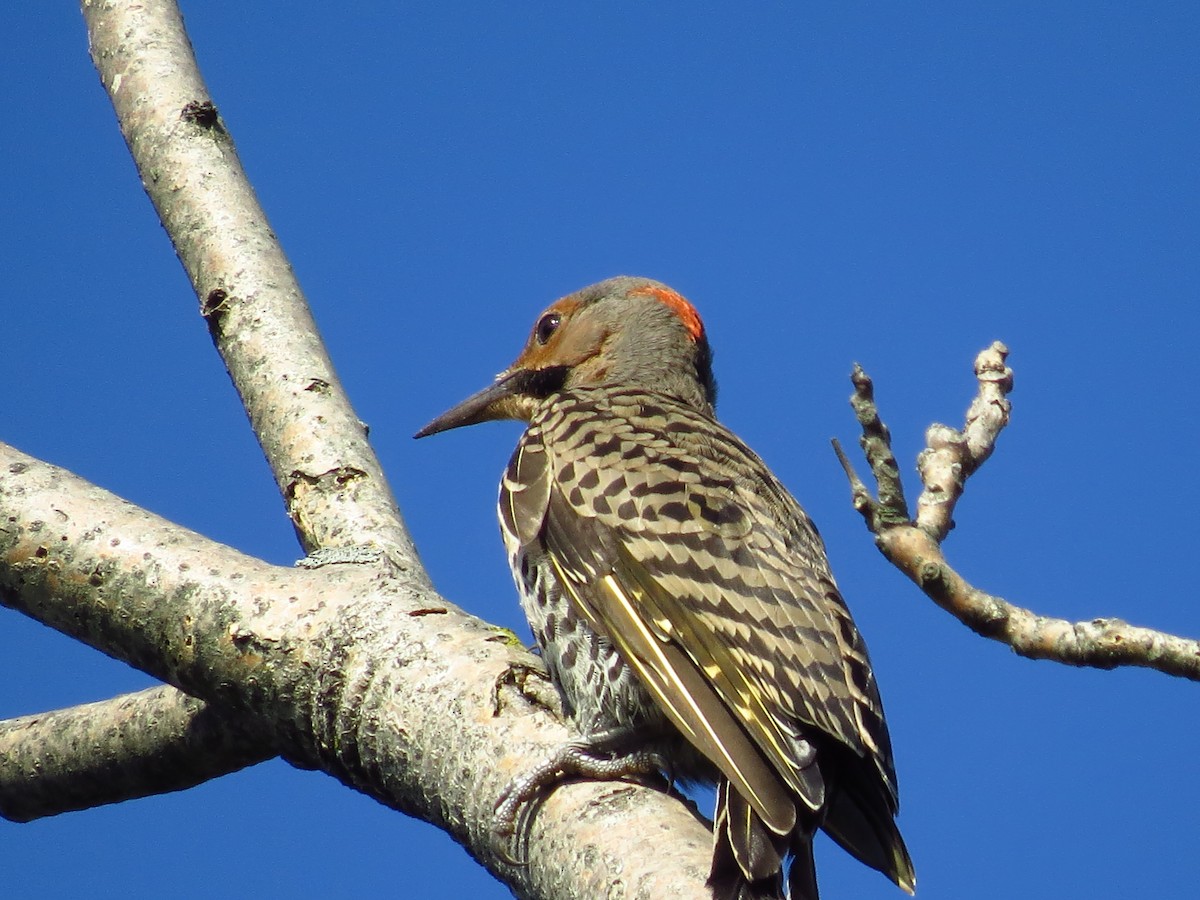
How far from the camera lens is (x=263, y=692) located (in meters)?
3.56

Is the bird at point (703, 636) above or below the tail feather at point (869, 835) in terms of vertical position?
above

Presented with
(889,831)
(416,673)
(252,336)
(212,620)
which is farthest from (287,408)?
(889,831)

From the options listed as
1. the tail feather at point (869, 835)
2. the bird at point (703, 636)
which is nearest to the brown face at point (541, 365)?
the bird at point (703, 636)

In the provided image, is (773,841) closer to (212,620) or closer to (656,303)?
(212,620)

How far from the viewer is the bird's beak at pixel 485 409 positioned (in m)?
6.04

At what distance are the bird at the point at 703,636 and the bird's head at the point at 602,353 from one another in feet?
2.73

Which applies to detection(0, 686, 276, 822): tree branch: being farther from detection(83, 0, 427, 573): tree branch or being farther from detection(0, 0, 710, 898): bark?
detection(83, 0, 427, 573): tree branch

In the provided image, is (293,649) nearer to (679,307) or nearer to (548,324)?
(548,324)

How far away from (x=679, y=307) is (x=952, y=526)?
263cm

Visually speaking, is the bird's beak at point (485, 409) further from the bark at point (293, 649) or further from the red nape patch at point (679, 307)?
the bark at point (293, 649)

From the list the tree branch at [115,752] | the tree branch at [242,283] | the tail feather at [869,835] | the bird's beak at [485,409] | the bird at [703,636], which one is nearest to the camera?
the bird at [703,636]

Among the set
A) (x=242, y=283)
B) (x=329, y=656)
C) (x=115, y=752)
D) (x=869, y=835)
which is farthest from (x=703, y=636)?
(x=242, y=283)

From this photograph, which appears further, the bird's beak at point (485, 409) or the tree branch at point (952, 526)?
the bird's beak at point (485, 409)

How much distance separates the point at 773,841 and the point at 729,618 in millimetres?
945
